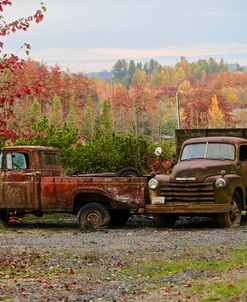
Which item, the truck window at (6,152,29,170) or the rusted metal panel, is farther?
the truck window at (6,152,29,170)

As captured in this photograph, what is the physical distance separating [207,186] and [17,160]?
5289 mm

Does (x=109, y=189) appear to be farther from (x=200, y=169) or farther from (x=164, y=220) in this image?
(x=200, y=169)

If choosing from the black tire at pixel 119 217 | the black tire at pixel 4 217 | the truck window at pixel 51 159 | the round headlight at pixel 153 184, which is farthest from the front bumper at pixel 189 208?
the black tire at pixel 4 217

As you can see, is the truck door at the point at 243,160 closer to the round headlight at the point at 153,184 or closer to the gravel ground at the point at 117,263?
the gravel ground at the point at 117,263

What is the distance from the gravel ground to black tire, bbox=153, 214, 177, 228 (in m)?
0.65

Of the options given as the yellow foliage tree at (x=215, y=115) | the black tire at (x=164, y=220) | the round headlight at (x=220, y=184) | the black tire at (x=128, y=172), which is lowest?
the black tire at (x=164, y=220)

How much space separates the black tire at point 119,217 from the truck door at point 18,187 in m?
2.03

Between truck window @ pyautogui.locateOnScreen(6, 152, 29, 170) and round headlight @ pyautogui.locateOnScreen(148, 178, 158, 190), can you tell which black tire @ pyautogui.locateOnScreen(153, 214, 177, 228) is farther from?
truck window @ pyautogui.locateOnScreen(6, 152, 29, 170)

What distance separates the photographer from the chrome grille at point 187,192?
20.2m

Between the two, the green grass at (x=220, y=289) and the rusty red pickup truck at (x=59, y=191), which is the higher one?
the rusty red pickup truck at (x=59, y=191)

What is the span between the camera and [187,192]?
20.4 m

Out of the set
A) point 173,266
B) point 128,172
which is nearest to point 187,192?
point 128,172

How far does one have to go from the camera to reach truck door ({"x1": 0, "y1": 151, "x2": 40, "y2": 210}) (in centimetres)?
2150

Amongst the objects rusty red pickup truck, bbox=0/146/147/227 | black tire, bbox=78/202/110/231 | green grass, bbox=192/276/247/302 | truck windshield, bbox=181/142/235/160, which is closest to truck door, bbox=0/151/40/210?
rusty red pickup truck, bbox=0/146/147/227
